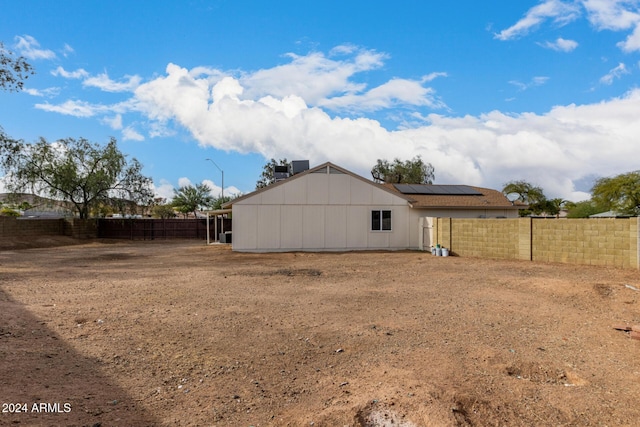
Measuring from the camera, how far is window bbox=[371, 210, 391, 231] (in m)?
21.6

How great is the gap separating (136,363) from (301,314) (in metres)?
3.06

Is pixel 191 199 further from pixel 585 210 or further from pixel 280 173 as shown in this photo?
pixel 585 210

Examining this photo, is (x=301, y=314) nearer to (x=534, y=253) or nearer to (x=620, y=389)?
(x=620, y=389)

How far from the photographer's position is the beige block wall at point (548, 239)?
13.5 metres

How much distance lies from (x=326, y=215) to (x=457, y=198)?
8430 mm

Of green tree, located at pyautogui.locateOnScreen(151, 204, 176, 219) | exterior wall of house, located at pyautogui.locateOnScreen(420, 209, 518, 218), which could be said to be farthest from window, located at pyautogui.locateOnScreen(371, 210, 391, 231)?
green tree, located at pyautogui.locateOnScreen(151, 204, 176, 219)

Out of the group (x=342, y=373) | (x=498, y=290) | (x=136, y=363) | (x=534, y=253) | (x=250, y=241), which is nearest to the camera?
(x=342, y=373)

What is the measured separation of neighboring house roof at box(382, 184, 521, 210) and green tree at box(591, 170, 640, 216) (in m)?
18.3

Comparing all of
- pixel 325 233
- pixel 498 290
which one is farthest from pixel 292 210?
pixel 498 290

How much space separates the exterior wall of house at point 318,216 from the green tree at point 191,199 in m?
33.0

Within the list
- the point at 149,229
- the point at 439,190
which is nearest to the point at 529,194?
the point at 439,190

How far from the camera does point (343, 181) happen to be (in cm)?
2117

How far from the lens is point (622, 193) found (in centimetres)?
3741

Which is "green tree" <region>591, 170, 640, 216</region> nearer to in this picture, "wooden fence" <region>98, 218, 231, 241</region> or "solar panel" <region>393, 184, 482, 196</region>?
"solar panel" <region>393, 184, 482, 196</region>
